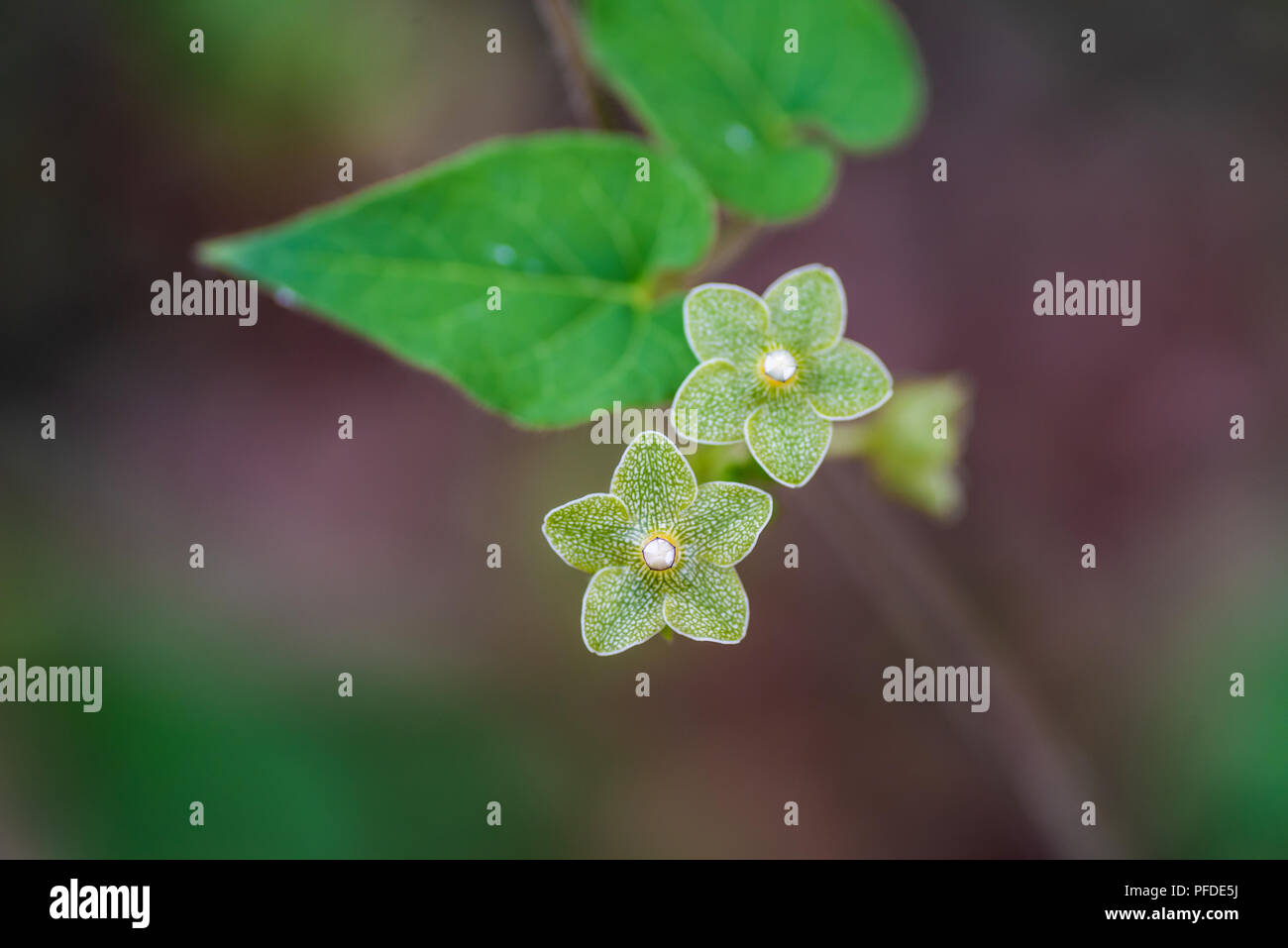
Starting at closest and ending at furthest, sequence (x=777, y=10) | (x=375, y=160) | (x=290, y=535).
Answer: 1. (x=777, y=10)
2. (x=375, y=160)
3. (x=290, y=535)

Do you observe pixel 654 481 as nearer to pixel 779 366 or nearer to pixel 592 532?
pixel 592 532

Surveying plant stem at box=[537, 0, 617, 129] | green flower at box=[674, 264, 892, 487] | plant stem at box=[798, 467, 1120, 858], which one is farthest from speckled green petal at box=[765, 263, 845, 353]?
plant stem at box=[798, 467, 1120, 858]

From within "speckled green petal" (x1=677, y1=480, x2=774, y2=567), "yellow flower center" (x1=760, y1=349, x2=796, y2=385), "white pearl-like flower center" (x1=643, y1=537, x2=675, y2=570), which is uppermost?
"yellow flower center" (x1=760, y1=349, x2=796, y2=385)

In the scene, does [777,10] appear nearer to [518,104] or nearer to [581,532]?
[581,532]

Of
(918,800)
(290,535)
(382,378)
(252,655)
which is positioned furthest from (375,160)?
(918,800)

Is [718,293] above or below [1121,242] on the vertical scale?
below

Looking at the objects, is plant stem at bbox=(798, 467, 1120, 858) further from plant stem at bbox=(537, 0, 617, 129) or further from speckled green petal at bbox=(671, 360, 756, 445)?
speckled green petal at bbox=(671, 360, 756, 445)
